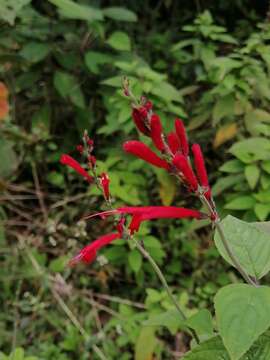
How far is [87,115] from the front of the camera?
334cm

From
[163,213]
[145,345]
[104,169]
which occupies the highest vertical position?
[163,213]

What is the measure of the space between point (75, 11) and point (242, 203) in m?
1.02

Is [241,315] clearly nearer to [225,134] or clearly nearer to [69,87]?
[225,134]

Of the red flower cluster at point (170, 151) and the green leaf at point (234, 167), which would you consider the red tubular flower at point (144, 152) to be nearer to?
the red flower cluster at point (170, 151)

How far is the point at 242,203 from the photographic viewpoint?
2479 mm

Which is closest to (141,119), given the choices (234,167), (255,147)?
(255,147)

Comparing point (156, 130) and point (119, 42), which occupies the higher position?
point (156, 130)

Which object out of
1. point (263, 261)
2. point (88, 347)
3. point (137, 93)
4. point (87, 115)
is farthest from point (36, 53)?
point (263, 261)

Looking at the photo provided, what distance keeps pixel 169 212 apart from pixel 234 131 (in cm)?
187

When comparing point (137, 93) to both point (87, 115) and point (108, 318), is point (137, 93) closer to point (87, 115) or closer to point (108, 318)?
point (87, 115)

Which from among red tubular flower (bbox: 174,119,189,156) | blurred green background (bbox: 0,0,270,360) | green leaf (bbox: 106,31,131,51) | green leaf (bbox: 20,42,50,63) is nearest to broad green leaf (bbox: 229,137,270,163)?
blurred green background (bbox: 0,0,270,360)

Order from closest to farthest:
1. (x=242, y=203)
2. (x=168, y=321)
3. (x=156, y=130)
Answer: (x=156, y=130) < (x=168, y=321) < (x=242, y=203)

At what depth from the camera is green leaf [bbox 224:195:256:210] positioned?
8.07ft

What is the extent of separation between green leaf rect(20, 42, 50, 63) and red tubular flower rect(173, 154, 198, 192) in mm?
2166
